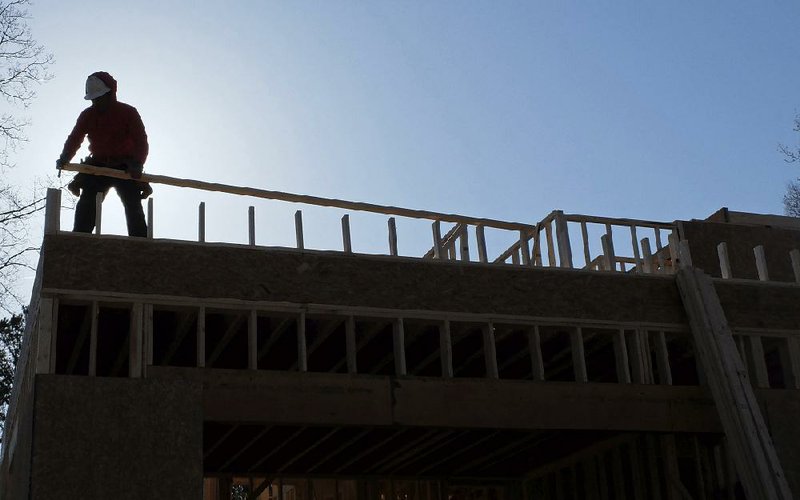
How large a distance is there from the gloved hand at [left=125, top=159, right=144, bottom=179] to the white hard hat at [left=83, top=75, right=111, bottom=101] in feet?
2.88

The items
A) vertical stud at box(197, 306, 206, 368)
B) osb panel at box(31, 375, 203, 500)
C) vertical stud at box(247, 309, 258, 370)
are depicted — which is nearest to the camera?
osb panel at box(31, 375, 203, 500)

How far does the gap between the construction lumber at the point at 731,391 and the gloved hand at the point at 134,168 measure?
6137 mm

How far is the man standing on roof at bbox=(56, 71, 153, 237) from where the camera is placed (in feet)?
35.7

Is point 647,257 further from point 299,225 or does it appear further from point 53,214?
point 53,214

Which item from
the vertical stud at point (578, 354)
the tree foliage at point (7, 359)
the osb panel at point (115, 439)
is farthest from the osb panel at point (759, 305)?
the tree foliage at point (7, 359)

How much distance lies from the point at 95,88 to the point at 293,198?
2.38 m

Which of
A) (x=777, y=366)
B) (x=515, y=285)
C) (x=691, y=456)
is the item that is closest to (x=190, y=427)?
(x=515, y=285)

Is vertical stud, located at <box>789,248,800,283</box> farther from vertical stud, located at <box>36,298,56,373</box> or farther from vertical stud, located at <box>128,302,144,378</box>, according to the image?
vertical stud, located at <box>36,298,56,373</box>

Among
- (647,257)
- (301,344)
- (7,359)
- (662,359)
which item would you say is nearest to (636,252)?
(647,257)

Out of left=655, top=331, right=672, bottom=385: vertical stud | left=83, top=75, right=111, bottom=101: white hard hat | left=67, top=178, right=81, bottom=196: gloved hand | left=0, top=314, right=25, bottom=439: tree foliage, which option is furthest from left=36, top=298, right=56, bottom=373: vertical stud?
left=0, top=314, right=25, bottom=439: tree foliage

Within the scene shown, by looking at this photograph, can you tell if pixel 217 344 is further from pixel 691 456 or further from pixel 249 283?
pixel 691 456

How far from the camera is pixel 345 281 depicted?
10961 millimetres

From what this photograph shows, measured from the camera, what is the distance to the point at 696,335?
39.9 ft

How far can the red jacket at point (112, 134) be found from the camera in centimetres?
1121
